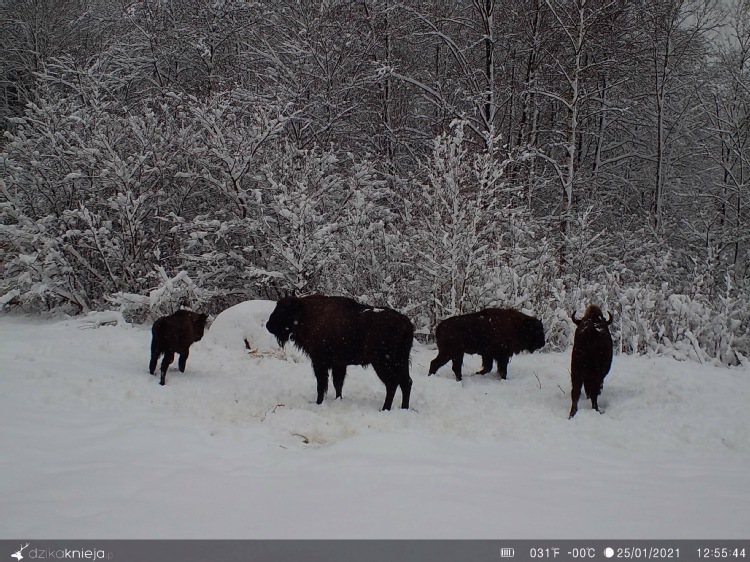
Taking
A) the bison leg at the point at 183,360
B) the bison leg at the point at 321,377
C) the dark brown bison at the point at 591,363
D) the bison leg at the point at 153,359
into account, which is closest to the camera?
the dark brown bison at the point at 591,363

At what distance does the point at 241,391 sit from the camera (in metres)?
7.14

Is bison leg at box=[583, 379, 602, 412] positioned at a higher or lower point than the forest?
lower

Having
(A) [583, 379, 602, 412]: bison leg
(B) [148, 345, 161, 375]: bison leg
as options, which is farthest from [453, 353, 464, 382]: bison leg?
(B) [148, 345, 161, 375]: bison leg

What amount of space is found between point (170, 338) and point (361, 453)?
164 inches

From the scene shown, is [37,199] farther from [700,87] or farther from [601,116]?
[700,87]

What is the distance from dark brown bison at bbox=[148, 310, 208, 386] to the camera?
25.0ft

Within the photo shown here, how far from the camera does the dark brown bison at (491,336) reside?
8281mm

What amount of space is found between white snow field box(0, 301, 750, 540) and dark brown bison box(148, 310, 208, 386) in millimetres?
301

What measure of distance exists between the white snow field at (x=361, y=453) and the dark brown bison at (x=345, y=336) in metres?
0.45

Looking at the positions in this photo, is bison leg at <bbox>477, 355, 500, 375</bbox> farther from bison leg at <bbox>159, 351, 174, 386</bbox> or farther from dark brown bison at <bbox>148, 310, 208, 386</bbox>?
bison leg at <bbox>159, 351, 174, 386</bbox>

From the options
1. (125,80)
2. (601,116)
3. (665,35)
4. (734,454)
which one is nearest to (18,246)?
(125,80)

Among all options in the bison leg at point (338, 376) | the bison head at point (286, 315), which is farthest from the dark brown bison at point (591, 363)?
the bison head at point (286, 315)

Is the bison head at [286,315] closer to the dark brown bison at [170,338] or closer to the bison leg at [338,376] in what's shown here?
the bison leg at [338,376]

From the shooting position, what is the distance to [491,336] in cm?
827
